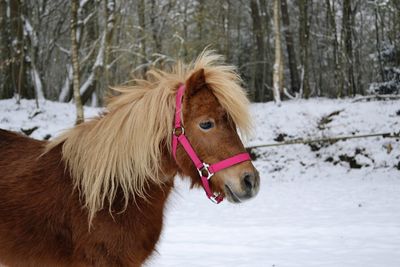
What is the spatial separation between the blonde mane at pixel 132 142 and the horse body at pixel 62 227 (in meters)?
0.10

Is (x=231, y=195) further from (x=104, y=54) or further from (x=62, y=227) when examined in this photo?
(x=104, y=54)

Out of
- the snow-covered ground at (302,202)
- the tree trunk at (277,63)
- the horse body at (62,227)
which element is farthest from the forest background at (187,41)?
the horse body at (62,227)

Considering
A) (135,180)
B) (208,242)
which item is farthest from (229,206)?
(135,180)

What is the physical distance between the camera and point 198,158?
2668 mm

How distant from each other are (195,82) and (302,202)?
7726 mm

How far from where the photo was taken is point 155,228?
8.93ft

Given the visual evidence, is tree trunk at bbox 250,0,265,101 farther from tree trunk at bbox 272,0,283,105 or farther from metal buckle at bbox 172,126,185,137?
metal buckle at bbox 172,126,185,137

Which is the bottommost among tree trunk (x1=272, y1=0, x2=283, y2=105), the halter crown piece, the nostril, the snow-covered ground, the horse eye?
the snow-covered ground

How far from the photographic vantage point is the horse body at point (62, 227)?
2557 millimetres

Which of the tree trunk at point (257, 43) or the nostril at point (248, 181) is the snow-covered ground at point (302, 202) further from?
the tree trunk at point (257, 43)

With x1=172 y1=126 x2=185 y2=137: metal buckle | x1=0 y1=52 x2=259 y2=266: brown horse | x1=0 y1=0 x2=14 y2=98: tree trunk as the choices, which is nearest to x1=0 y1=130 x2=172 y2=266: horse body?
x1=0 y1=52 x2=259 y2=266: brown horse

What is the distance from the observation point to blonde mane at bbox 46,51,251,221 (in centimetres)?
270

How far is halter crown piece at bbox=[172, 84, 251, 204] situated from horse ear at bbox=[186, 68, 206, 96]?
7cm

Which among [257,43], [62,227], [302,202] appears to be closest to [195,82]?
[62,227]
